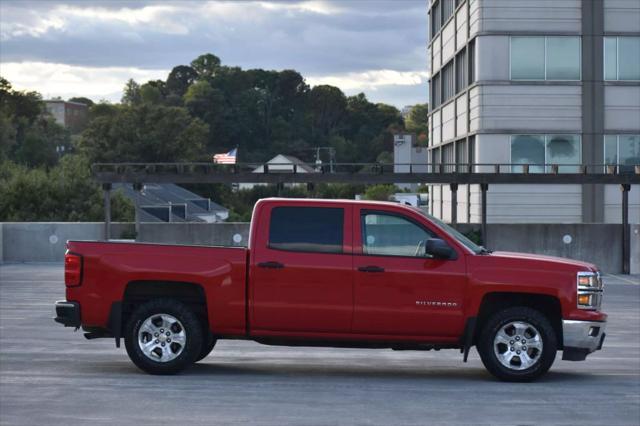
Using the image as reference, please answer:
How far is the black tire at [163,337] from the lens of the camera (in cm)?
1123

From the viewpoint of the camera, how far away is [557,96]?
144ft

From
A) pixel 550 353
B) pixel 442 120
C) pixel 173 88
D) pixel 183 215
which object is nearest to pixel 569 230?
pixel 550 353

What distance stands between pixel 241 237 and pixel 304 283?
64.4 ft

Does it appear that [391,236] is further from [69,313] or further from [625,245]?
[625,245]

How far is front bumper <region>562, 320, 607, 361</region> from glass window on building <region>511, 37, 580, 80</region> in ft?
111

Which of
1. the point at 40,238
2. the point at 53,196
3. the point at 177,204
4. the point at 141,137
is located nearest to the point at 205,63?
the point at 141,137

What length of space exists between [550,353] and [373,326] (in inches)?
74.9

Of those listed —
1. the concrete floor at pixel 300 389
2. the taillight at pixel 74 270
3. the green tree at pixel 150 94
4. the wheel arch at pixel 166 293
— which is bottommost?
the concrete floor at pixel 300 389

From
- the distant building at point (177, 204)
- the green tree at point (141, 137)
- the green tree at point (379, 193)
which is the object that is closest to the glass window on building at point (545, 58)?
the distant building at point (177, 204)

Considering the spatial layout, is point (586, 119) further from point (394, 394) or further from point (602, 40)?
point (394, 394)

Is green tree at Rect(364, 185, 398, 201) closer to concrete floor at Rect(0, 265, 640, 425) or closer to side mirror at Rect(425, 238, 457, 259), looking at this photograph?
concrete floor at Rect(0, 265, 640, 425)

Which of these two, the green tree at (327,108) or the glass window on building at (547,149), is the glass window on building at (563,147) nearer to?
the glass window on building at (547,149)

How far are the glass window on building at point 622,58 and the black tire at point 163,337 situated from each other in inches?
1399

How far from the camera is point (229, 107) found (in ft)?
484
